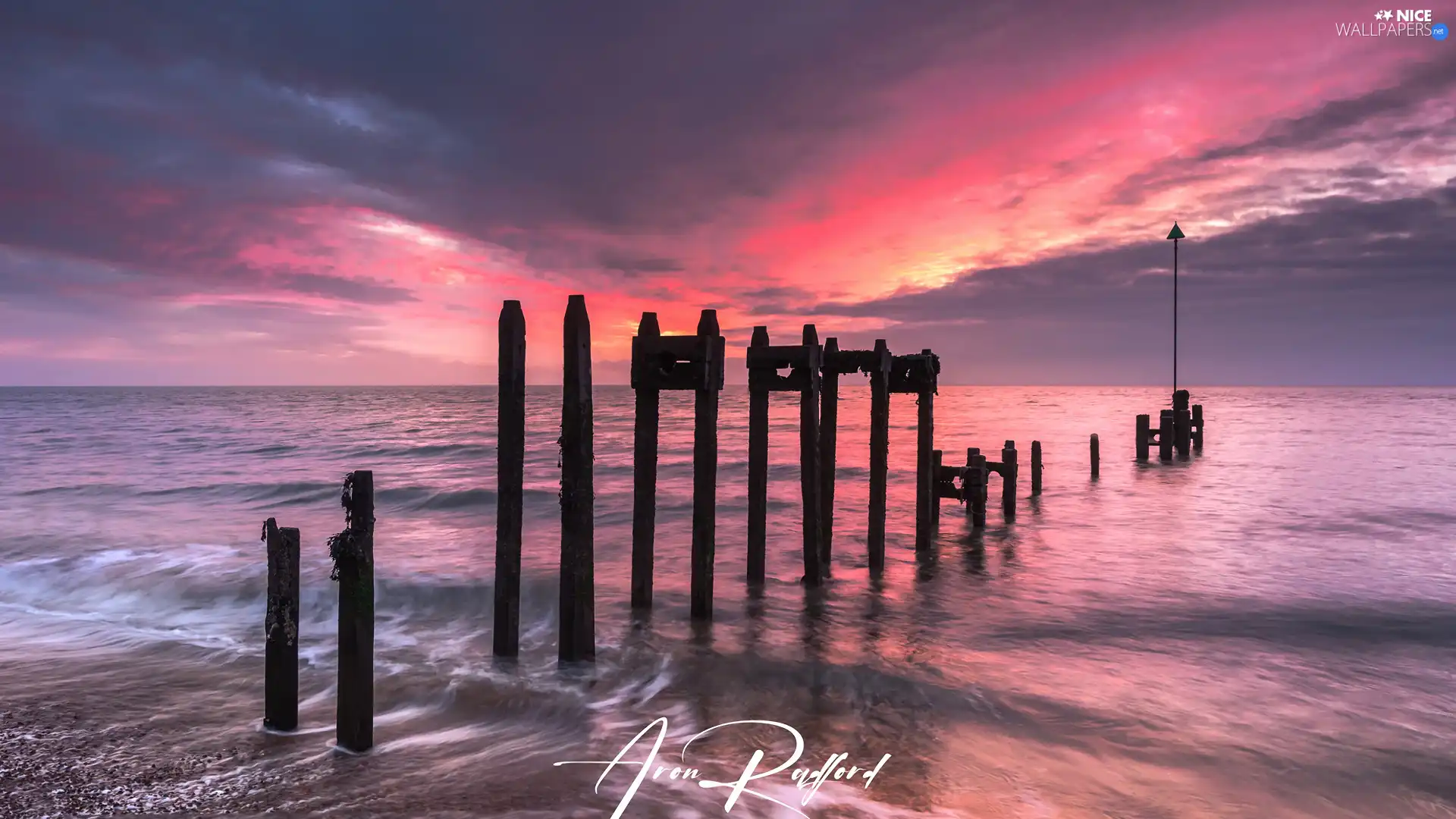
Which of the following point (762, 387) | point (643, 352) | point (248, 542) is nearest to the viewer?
point (643, 352)

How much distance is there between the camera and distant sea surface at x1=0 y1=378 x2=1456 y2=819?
217 inches

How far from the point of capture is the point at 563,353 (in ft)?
23.8

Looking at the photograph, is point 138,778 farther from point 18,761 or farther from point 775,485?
point 775,485

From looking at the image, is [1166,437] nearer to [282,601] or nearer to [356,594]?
[356,594]

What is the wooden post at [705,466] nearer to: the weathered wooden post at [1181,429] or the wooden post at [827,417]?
the wooden post at [827,417]

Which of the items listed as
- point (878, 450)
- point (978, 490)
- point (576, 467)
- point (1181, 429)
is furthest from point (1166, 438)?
point (576, 467)

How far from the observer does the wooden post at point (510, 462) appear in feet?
23.5

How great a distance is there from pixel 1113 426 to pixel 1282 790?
57185 mm

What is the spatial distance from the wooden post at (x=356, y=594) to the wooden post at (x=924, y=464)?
875 centimetres

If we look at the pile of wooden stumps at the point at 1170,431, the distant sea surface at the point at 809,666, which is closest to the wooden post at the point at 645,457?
the distant sea surface at the point at 809,666

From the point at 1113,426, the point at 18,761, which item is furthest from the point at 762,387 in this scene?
the point at 1113,426

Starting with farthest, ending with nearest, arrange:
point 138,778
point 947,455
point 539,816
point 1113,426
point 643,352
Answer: point 1113,426 < point 947,455 < point 643,352 < point 138,778 < point 539,816
